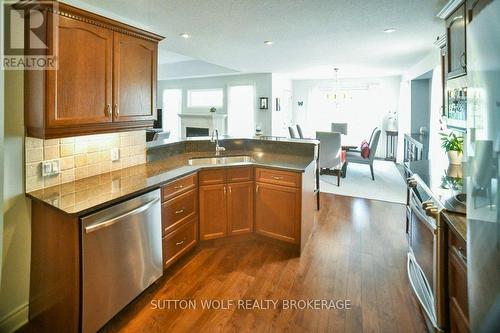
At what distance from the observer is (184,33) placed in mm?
3580

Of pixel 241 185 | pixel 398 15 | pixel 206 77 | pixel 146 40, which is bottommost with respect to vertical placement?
pixel 241 185

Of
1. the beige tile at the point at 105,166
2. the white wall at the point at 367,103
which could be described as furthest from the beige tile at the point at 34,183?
the white wall at the point at 367,103

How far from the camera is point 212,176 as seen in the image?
277 cm

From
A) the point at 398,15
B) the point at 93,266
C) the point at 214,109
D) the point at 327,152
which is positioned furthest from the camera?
the point at 214,109

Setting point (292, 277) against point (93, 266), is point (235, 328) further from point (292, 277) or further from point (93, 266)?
point (93, 266)

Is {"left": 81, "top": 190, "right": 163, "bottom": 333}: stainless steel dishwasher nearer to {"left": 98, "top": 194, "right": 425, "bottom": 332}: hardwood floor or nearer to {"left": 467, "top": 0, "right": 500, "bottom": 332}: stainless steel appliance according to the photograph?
{"left": 98, "top": 194, "right": 425, "bottom": 332}: hardwood floor

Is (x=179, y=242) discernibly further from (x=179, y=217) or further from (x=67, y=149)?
(x=67, y=149)

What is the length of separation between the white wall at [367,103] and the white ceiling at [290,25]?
3172 millimetres

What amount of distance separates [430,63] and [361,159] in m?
2.22

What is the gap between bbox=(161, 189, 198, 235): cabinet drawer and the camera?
7.47 ft

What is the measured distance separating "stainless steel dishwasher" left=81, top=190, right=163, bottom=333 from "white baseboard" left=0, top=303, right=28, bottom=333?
2.03ft

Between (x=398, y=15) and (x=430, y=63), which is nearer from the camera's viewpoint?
(x=398, y=15)

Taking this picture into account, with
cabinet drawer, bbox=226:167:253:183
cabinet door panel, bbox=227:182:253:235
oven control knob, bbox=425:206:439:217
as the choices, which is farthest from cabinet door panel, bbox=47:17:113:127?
oven control knob, bbox=425:206:439:217

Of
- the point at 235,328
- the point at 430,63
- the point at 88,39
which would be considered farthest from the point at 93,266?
the point at 430,63
